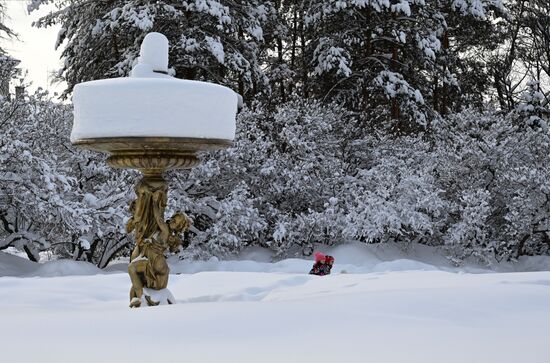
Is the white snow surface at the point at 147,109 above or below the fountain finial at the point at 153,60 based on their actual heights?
below

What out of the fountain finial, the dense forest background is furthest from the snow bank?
the dense forest background

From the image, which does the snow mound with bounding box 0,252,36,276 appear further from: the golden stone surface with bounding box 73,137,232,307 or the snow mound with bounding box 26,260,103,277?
the golden stone surface with bounding box 73,137,232,307

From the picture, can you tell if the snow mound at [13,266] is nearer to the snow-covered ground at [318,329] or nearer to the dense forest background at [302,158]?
the dense forest background at [302,158]

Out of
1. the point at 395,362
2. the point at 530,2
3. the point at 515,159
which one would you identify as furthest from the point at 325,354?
the point at 530,2

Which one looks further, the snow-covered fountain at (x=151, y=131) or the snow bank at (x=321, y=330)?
the snow-covered fountain at (x=151, y=131)

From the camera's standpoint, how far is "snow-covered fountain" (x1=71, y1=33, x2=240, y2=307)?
11.0 feet

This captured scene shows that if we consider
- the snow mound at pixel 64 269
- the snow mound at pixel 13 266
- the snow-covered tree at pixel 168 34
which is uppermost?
the snow-covered tree at pixel 168 34

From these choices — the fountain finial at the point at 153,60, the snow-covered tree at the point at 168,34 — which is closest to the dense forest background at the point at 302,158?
the snow-covered tree at the point at 168,34

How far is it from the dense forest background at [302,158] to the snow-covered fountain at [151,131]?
5470 millimetres

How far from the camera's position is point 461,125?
13.0m

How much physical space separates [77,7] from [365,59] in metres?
7.14

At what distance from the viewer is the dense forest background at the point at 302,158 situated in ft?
32.3

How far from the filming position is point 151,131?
3.35 metres

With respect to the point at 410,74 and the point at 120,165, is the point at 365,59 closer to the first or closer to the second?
the point at 410,74
